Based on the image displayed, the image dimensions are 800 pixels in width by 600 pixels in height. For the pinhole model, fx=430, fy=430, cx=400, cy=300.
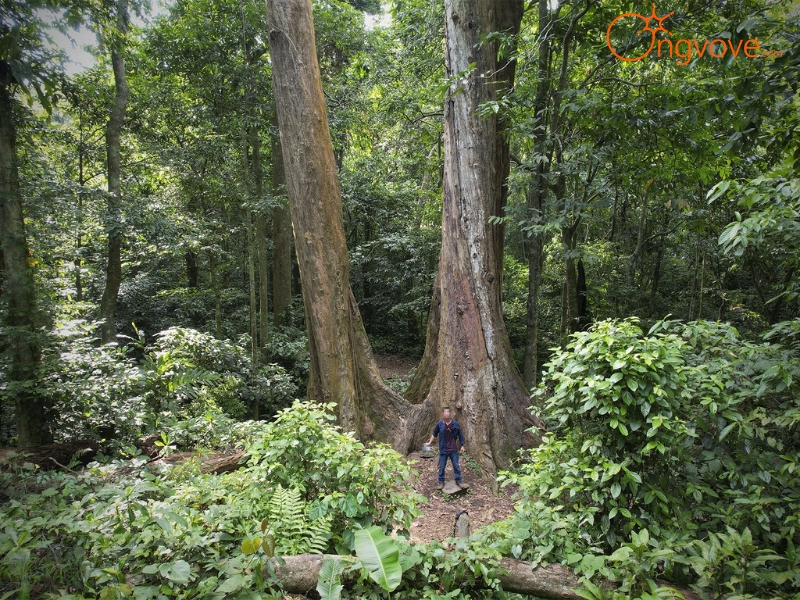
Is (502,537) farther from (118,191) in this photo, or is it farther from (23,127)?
(118,191)

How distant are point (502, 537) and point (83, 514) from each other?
2.57m

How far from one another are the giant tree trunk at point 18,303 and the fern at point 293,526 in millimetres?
4519

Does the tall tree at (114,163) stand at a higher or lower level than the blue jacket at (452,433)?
higher

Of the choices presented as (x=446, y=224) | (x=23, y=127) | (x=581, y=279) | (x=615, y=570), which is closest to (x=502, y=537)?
(x=615, y=570)

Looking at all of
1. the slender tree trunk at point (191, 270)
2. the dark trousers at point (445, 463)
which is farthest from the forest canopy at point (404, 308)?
the slender tree trunk at point (191, 270)

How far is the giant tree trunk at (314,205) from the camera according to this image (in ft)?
19.9

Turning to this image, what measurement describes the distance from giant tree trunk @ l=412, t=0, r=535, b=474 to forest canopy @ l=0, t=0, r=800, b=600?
45 mm

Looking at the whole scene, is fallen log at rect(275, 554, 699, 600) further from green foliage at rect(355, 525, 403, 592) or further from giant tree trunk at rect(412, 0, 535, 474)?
giant tree trunk at rect(412, 0, 535, 474)

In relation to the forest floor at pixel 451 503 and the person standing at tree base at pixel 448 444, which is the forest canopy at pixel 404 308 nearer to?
the forest floor at pixel 451 503

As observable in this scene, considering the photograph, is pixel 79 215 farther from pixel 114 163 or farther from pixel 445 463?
pixel 445 463

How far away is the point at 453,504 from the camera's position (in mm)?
5297

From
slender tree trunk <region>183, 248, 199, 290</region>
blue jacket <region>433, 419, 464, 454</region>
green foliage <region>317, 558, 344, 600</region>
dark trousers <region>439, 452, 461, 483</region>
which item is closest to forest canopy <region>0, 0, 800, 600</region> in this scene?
green foliage <region>317, 558, 344, 600</region>

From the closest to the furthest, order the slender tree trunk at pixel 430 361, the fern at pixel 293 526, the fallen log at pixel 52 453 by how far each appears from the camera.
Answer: the fern at pixel 293 526
the fallen log at pixel 52 453
the slender tree trunk at pixel 430 361

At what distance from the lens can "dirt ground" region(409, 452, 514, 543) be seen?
4.86 metres
